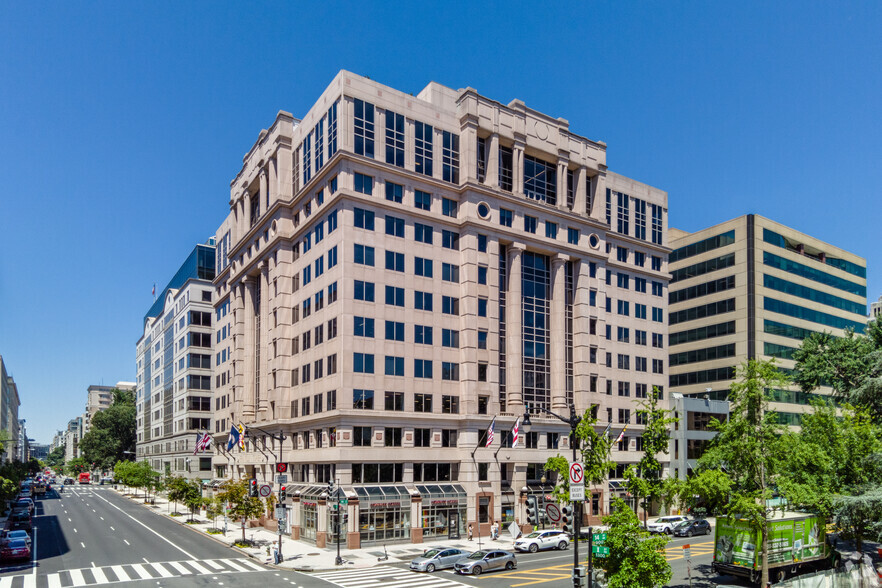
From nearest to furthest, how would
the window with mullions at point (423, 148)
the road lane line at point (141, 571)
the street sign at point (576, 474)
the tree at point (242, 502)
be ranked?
1. the street sign at point (576, 474)
2. the road lane line at point (141, 571)
3. the tree at point (242, 502)
4. the window with mullions at point (423, 148)

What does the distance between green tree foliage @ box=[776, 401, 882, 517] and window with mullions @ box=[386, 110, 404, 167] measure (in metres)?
37.9

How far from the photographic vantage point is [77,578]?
3981 cm

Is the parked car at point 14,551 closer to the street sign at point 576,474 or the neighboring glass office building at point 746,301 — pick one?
the street sign at point 576,474

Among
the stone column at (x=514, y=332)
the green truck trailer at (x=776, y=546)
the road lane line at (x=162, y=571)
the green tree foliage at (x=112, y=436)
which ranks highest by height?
the stone column at (x=514, y=332)

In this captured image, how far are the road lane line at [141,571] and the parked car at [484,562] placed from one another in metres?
18.2

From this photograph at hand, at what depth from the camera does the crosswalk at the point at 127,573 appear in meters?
38.6

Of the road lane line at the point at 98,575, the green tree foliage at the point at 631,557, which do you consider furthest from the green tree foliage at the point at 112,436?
the green tree foliage at the point at 631,557

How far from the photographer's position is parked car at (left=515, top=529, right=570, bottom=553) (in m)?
49.6

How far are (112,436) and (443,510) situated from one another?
130771 mm

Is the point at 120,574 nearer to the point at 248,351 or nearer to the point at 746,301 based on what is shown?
the point at 248,351

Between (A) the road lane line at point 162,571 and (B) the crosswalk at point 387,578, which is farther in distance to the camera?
(A) the road lane line at point 162,571

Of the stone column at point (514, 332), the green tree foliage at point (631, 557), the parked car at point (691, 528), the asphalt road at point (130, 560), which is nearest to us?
the green tree foliage at point (631, 557)

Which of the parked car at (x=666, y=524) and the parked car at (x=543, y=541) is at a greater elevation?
the parked car at (x=543, y=541)

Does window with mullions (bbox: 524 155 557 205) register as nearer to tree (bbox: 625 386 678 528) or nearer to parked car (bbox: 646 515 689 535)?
parked car (bbox: 646 515 689 535)
